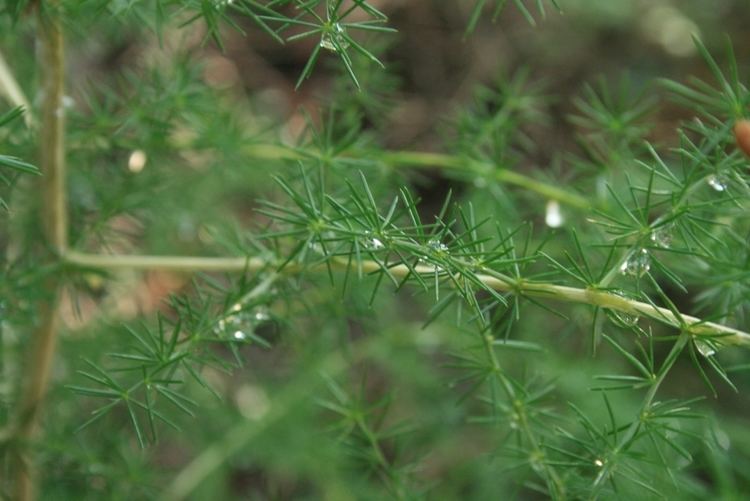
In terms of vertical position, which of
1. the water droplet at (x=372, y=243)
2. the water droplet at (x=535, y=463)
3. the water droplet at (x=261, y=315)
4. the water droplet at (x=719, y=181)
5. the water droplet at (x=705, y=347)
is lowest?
the water droplet at (x=535, y=463)

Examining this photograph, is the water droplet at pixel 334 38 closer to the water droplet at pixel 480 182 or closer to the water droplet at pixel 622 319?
the water droplet at pixel 622 319

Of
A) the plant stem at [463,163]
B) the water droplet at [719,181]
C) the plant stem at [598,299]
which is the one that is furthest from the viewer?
the plant stem at [463,163]

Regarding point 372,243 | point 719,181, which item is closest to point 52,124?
point 372,243

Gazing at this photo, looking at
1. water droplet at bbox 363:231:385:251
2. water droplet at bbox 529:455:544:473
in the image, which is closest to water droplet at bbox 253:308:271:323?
water droplet at bbox 363:231:385:251

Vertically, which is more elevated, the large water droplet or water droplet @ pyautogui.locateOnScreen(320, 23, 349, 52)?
water droplet @ pyautogui.locateOnScreen(320, 23, 349, 52)

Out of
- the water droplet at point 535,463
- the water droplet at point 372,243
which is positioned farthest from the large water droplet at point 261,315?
the water droplet at point 535,463

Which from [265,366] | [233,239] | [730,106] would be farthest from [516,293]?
[265,366]

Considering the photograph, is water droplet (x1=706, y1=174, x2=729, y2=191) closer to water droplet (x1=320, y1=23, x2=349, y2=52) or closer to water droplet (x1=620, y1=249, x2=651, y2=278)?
water droplet (x1=620, y1=249, x2=651, y2=278)

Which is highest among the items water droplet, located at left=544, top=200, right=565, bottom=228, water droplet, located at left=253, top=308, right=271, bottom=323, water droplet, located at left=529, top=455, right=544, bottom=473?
water droplet, located at left=253, top=308, right=271, bottom=323
